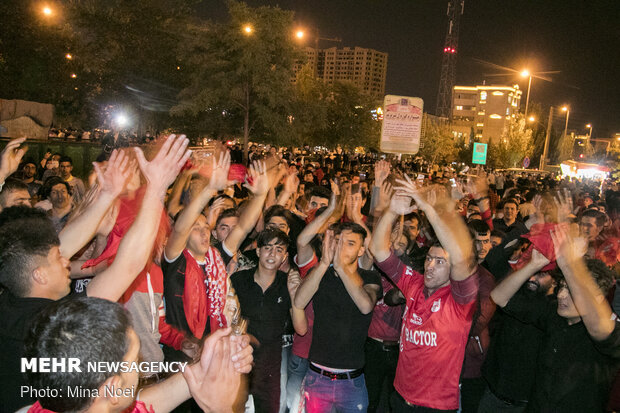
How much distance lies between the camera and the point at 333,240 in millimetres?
3775

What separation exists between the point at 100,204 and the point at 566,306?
3.24m

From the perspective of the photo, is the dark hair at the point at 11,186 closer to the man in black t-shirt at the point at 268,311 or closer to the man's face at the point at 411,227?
the man in black t-shirt at the point at 268,311

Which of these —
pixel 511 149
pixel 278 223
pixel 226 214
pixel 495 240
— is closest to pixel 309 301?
pixel 278 223

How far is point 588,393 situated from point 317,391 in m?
2.00

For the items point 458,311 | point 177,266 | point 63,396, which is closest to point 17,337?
point 63,396

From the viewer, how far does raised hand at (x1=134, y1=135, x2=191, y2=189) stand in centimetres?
240

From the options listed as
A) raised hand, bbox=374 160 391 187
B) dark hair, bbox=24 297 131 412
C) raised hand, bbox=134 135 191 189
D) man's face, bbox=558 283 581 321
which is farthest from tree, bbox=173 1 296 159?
dark hair, bbox=24 297 131 412

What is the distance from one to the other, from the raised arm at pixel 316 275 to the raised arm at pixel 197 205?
2.98ft

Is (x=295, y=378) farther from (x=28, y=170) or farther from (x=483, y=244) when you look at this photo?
(x=28, y=170)

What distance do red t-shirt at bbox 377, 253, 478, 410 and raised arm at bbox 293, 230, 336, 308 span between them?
796 millimetres

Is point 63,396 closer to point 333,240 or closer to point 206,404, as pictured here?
point 206,404

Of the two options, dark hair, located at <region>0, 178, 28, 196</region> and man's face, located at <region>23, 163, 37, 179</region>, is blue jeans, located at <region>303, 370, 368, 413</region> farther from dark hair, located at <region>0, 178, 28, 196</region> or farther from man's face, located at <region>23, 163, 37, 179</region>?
man's face, located at <region>23, 163, 37, 179</region>

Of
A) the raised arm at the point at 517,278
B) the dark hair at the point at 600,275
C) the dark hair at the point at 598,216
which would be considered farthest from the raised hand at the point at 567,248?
the dark hair at the point at 598,216

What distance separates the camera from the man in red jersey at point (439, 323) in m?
3.50
